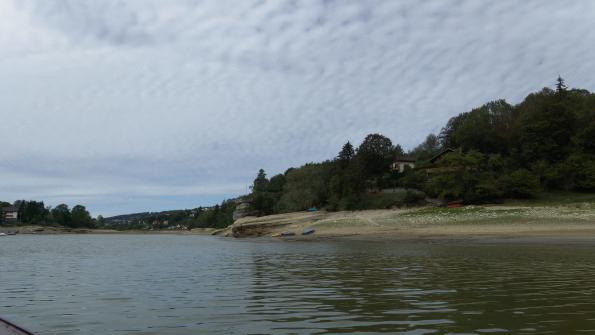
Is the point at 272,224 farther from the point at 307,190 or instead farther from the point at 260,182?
the point at 260,182

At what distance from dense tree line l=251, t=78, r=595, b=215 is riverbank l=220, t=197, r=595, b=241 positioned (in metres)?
5.83

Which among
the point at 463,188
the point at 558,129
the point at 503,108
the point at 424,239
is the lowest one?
the point at 424,239

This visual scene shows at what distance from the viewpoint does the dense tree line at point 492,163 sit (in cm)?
6356

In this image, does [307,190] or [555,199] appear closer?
[555,199]

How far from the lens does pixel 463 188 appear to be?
65.4 metres

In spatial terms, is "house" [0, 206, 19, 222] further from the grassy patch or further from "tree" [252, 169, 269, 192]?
the grassy patch

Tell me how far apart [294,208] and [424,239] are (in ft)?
185

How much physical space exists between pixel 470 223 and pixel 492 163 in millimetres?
23287

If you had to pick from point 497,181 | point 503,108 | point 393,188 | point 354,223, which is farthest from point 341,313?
point 503,108

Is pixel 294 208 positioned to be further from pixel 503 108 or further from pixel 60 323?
pixel 60 323

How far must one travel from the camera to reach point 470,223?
50.0 m

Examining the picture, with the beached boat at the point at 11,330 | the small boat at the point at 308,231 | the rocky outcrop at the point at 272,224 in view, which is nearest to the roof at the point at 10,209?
the rocky outcrop at the point at 272,224

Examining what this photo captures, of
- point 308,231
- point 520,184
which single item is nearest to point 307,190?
point 308,231

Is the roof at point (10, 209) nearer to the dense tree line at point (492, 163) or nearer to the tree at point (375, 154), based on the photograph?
the dense tree line at point (492, 163)
